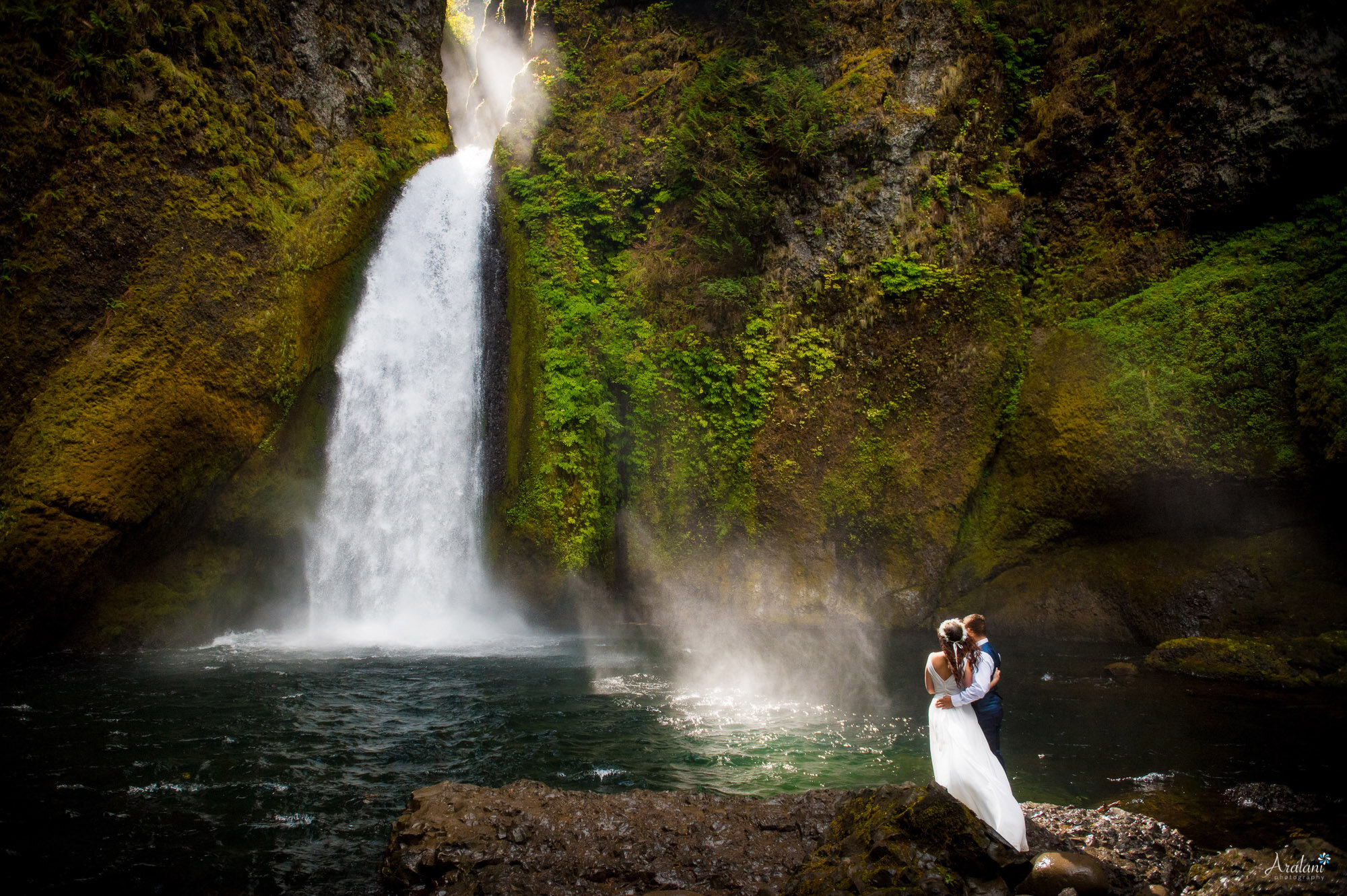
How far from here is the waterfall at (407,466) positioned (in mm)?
12227

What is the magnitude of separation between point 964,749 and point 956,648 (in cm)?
65

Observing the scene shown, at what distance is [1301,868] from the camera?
10.9ft

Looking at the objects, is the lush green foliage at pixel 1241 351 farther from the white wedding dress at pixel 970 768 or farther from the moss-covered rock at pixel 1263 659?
the white wedding dress at pixel 970 768

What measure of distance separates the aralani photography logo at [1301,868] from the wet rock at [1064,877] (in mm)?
761

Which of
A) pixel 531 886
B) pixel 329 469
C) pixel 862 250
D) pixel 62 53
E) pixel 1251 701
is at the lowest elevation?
pixel 1251 701

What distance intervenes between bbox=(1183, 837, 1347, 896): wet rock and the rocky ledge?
190 millimetres

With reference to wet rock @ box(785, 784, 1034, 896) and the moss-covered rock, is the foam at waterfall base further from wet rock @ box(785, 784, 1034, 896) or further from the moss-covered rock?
the moss-covered rock

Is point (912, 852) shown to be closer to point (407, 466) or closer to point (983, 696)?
point (983, 696)

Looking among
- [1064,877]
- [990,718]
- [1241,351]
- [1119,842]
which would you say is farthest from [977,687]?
[1241,351]

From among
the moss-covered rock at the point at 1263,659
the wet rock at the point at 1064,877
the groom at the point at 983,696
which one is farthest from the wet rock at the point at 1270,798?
the moss-covered rock at the point at 1263,659

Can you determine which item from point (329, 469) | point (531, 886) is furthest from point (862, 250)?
point (531, 886)

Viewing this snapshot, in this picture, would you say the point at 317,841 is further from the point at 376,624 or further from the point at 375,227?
the point at 375,227

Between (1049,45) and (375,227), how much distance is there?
566 inches

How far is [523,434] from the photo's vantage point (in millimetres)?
13016
